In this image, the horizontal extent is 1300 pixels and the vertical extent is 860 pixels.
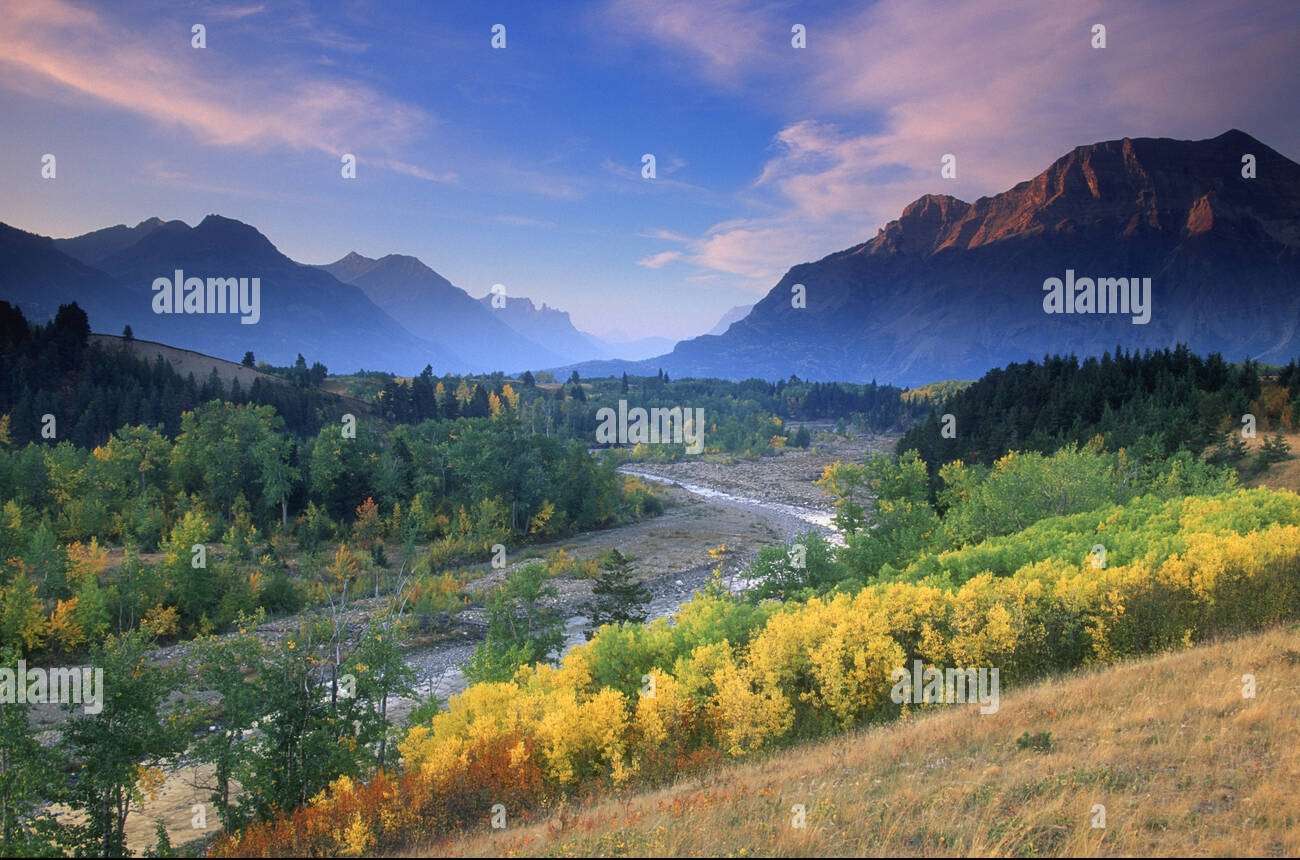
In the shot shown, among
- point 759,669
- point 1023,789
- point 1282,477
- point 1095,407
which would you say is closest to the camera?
point 1023,789

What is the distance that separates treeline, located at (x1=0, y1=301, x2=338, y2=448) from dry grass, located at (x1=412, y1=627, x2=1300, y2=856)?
91587mm

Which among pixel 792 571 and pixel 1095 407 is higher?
pixel 1095 407

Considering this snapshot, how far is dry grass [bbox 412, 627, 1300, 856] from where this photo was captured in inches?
361

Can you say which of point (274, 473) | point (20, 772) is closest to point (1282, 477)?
point (20, 772)

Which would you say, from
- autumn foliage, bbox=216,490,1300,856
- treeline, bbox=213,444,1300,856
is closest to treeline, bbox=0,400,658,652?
treeline, bbox=213,444,1300,856

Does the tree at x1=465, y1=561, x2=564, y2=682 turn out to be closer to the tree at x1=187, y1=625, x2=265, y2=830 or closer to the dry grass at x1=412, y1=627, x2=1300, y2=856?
the tree at x1=187, y1=625, x2=265, y2=830

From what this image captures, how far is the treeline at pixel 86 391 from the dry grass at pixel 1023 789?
300 feet

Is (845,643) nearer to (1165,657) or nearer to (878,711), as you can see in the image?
(878,711)

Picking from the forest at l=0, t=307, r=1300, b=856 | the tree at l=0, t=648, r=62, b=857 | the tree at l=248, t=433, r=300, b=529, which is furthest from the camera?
the tree at l=248, t=433, r=300, b=529

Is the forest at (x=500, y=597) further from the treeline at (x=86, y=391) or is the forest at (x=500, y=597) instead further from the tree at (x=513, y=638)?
the treeline at (x=86, y=391)

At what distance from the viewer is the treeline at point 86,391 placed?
85062 mm

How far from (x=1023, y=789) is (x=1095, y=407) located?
260 ft

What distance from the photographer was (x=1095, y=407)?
76.0 meters

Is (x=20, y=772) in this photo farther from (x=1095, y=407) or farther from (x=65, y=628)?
(x=1095, y=407)
